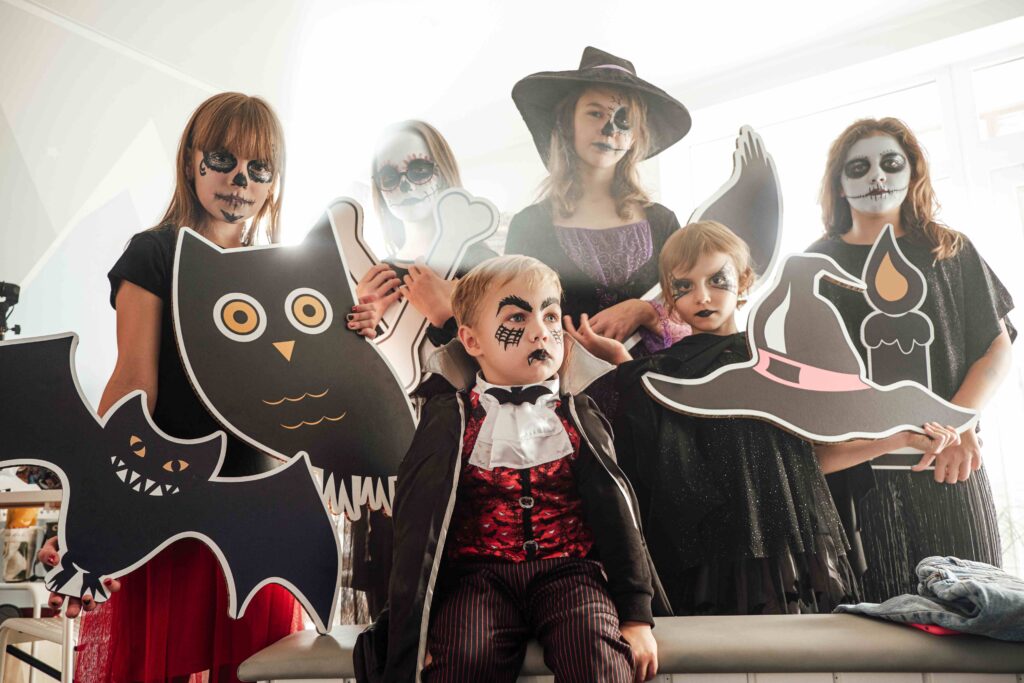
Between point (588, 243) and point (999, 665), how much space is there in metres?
1.26

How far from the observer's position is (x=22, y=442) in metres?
1.68

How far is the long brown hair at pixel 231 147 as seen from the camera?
1.88 meters

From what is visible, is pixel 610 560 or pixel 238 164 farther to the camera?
pixel 238 164

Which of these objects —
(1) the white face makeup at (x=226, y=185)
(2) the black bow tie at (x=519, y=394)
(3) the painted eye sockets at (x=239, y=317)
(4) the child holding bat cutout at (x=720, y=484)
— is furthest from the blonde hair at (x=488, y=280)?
(1) the white face makeup at (x=226, y=185)

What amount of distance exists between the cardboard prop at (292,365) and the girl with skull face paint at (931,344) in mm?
1117

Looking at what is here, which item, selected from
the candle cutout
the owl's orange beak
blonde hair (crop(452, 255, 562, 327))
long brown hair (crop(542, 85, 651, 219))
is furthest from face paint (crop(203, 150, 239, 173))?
the candle cutout

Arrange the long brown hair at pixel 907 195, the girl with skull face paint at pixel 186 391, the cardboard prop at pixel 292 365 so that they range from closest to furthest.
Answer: the girl with skull face paint at pixel 186 391 < the cardboard prop at pixel 292 365 < the long brown hair at pixel 907 195

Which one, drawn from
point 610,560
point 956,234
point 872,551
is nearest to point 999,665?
point 872,551

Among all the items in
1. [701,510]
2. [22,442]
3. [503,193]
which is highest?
[503,193]

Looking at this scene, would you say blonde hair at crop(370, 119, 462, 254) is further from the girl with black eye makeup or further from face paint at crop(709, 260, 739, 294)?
face paint at crop(709, 260, 739, 294)

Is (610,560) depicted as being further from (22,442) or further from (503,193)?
(22,442)

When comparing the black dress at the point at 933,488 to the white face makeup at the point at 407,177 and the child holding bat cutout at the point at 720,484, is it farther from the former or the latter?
the white face makeup at the point at 407,177

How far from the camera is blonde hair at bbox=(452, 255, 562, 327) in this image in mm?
1668

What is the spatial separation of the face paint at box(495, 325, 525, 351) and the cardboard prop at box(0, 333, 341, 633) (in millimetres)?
555
